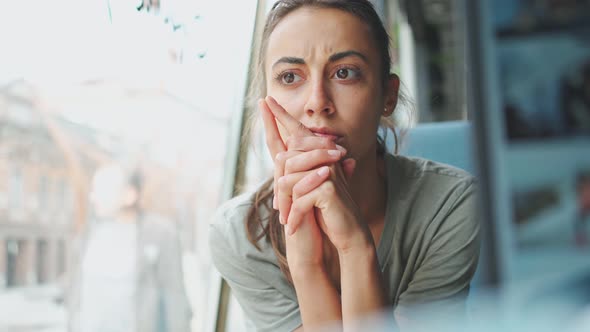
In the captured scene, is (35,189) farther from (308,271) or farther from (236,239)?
(308,271)

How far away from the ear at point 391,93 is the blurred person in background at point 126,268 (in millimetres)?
700

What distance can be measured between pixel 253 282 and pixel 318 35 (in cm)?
43

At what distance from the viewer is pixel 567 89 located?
324 mm

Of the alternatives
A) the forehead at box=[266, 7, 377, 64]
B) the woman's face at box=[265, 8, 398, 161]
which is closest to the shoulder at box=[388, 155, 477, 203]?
the woman's face at box=[265, 8, 398, 161]

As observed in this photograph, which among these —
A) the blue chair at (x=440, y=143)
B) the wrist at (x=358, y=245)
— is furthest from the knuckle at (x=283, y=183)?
the blue chair at (x=440, y=143)

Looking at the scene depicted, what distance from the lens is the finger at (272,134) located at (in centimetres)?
90

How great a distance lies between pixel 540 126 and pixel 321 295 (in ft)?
2.00

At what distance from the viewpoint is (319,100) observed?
2.86 ft

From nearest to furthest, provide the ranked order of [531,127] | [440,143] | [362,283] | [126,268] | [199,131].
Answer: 1. [531,127]
2. [362,283]
3. [440,143]
4. [126,268]
5. [199,131]

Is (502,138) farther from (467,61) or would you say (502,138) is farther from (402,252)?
(402,252)

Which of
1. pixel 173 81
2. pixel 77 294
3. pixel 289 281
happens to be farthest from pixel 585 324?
pixel 173 81

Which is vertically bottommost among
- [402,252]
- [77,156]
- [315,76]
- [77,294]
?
[77,294]

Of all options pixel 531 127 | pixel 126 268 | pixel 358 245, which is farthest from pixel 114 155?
pixel 531 127

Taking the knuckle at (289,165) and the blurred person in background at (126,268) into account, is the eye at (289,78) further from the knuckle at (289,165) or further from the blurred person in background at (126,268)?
the blurred person in background at (126,268)
